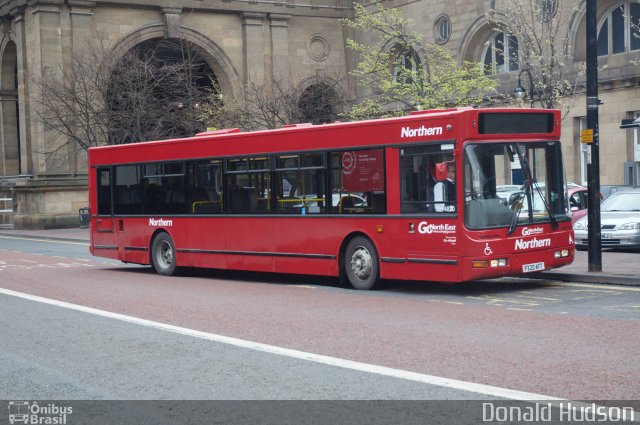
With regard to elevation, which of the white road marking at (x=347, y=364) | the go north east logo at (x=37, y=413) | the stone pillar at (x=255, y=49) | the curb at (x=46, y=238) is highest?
the stone pillar at (x=255, y=49)

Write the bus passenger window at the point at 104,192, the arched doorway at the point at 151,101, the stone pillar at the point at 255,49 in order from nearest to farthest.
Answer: the bus passenger window at the point at 104,192 → the arched doorway at the point at 151,101 → the stone pillar at the point at 255,49

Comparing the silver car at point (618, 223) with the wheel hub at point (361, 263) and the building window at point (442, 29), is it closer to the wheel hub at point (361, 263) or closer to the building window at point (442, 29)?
the wheel hub at point (361, 263)

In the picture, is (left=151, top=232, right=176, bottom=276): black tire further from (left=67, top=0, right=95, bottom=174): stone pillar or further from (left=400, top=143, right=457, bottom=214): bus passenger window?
(left=67, top=0, right=95, bottom=174): stone pillar

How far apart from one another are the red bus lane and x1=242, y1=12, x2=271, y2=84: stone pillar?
32668 millimetres

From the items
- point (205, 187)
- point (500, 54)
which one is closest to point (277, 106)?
point (500, 54)

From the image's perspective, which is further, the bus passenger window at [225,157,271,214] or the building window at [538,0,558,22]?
the building window at [538,0,558,22]

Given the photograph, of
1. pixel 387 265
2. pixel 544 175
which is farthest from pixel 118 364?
pixel 544 175

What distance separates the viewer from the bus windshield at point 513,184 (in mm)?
14453

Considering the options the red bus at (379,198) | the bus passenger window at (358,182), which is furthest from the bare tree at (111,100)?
the bus passenger window at (358,182)

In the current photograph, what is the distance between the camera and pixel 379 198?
617 inches

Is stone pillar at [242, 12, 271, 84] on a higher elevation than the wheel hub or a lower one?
higher

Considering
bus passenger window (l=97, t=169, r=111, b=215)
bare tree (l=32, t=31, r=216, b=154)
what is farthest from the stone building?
bus passenger window (l=97, t=169, r=111, b=215)

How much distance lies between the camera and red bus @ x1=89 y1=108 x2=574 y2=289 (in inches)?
573

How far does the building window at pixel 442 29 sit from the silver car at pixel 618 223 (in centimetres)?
2306
